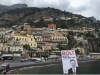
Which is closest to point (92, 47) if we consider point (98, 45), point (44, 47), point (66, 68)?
point (98, 45)

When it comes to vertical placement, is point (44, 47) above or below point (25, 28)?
below

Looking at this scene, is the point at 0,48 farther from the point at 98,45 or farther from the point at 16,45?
the point at 98,45

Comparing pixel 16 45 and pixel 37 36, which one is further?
pixel 37 36

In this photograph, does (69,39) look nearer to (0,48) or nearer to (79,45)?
(79,45)

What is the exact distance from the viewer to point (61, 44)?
16150 cm

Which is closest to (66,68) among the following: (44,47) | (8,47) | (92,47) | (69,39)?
(8,47)

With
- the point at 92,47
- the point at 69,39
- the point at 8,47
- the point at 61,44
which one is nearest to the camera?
the point at 8,47

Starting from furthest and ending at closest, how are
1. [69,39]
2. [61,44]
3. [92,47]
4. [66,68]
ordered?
1. [92,47]
2. [69,39]
3. [61,44]
4. [66,68]

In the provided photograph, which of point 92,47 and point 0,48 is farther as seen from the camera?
point 92,47

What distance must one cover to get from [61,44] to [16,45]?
29.5 metres

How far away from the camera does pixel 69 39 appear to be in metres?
175

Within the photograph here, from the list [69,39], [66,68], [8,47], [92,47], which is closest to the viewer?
[66,68]

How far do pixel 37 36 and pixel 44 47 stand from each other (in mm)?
14917

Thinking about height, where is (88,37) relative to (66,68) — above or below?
above
